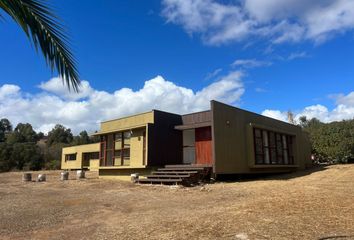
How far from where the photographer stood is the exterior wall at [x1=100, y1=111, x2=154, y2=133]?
66.5ft

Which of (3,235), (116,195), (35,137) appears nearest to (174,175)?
(116,195)

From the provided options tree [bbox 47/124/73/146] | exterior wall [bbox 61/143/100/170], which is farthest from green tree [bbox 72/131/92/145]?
exterior wall [bbox 61/143/100/170]

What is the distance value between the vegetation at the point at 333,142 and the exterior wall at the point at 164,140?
14.8m

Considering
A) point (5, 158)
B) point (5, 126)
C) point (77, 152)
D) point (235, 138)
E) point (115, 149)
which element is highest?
point (5, 126)

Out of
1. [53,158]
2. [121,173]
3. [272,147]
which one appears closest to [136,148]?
[121,173]

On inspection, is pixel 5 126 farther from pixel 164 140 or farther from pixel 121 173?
pixel 164 140

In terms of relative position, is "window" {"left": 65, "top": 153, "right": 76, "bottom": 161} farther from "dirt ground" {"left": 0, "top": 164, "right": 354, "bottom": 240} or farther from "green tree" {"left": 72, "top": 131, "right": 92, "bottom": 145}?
"dirt ground" {"left": 0, "top": 164, "right": 354, "bottom": 240}

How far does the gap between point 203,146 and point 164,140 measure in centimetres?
247

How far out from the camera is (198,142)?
19484mm

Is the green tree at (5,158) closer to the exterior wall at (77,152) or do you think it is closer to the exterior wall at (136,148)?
the exterior wall at (77,152)

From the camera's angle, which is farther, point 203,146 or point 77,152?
point 77,152

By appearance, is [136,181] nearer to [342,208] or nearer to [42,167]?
[342,208]

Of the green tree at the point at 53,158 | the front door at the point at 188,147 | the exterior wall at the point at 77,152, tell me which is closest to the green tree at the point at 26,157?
the green tree at the point at 53,158

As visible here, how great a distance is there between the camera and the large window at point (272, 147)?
2066cm
